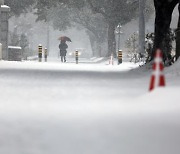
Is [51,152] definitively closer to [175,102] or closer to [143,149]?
[143,149]

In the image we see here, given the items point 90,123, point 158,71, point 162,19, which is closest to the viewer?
point 90,123

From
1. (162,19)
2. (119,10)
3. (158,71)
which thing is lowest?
(158,71)

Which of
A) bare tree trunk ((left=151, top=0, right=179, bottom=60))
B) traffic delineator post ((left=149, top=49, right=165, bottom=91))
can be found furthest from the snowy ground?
bare tree trunk ((left=151, top=0, right=179, bottom=60))

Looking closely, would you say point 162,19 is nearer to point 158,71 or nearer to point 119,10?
point 158,71

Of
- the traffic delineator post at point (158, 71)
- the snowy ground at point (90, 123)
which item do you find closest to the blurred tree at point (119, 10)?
the snowy ground at point (90, 123)

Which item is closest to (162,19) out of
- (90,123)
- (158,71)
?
(158,71)

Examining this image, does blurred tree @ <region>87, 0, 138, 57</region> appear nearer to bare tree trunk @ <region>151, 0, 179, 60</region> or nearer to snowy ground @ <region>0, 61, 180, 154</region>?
bare tree trunk @ <region>151, 0, 179, 60</region>

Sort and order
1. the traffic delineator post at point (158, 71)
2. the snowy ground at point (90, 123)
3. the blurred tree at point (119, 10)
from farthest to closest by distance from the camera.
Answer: the blurred tree at point (119, 10)
the traffic delineator post at point (158, 71)
the snowy ground at point (90, 123)

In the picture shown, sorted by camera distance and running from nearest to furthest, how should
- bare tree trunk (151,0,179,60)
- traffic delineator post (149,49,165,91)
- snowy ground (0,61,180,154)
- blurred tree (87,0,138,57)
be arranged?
snowy ground (0,61,180,154) < traffic delineator post (149,49,165,91) < bare tree trunk (151,0,179,60) < blurred tree (87,0,138,57)

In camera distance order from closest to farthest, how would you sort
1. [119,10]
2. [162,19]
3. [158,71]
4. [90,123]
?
[90,123] < [158,71] < [162,19] < [119,10]

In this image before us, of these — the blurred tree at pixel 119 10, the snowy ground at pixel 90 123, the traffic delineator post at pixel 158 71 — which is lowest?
the snowy ground at pixel 90 123

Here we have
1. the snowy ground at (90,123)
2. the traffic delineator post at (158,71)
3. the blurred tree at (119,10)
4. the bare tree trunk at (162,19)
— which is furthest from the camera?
the blurred tree at (119,10)

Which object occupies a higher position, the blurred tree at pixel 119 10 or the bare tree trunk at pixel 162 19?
the blurred tree at pixel 119 10

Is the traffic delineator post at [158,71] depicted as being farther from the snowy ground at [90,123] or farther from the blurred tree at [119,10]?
the blurred tree at [119,10]
